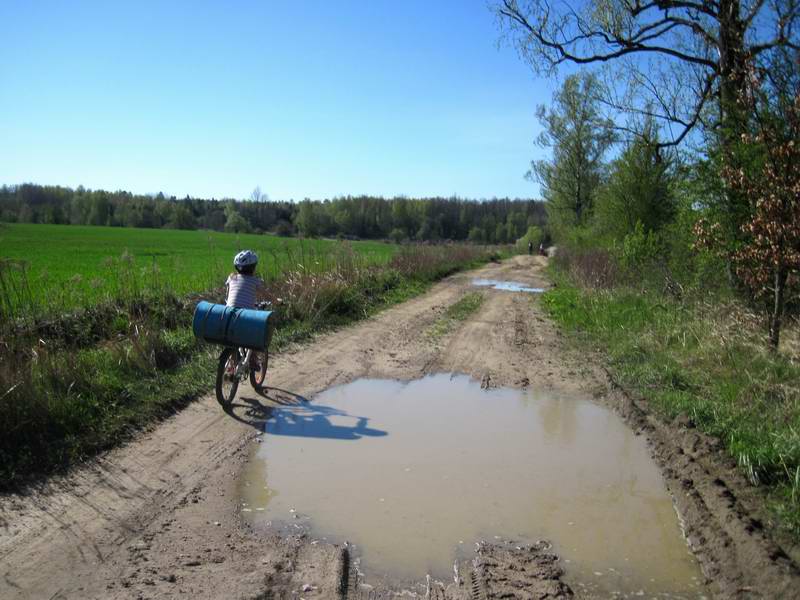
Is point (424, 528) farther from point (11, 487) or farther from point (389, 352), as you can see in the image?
point (389, 352)

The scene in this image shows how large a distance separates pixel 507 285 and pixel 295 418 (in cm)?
2105

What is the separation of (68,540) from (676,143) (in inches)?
567

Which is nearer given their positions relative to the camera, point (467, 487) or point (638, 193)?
point (467, 487)

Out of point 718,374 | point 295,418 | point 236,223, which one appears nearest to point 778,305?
point 718,374

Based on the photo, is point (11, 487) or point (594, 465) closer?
point (11, 487)

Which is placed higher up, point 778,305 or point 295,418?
point 778,305

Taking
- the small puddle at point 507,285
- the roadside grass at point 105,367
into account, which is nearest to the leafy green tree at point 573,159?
the small puddle at point 507,285

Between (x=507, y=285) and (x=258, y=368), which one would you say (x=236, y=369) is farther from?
(x=507, y=285)

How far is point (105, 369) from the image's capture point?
7570 millimetres

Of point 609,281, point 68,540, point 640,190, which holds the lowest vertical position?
point 68,540

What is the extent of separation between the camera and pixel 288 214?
3799 inches

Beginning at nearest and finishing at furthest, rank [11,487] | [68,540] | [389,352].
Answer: [68,540]
[11,487]
[389,352]

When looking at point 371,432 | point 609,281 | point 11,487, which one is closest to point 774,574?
point 371,432

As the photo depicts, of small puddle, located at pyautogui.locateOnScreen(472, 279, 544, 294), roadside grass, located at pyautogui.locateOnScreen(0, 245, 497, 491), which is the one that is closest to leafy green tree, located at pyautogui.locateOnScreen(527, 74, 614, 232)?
small puddle, located at pyautogui.locateOnScreen(472, 279, 544, 294)
